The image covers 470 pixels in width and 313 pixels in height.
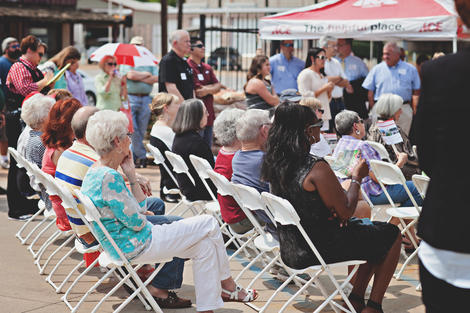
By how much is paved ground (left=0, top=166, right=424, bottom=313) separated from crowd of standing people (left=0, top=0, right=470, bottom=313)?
27 centimetres

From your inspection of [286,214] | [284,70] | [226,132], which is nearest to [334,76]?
[284,70]

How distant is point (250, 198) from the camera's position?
5.02 metres

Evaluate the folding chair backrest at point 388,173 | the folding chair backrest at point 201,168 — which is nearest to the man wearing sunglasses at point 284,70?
the folding chair backrest at point 201,168

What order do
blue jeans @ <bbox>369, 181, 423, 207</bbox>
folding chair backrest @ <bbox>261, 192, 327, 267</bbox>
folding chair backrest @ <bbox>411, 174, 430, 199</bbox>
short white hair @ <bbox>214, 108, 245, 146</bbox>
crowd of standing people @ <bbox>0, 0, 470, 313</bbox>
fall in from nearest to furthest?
crowd of standing people @ <bbox>0, 0, 470, 313</bbox> < folding chair backrest @ <bbox>261, 192, 327, 267</bbox> < folding chair backrest @ <bbox>411, 174, 430, 199</bbox> < short white hair @ <bbox>214, 108, 245, 146</bbox> < blue jeans @ <bbox>369, 181, 423, 207</bbox>

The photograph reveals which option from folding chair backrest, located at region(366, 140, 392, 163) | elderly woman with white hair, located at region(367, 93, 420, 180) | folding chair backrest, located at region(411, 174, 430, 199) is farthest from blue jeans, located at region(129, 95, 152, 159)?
folding chair backrest, located at region(411, 174, 430, 199)

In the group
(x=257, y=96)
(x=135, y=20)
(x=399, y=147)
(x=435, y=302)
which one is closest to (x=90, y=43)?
(x=135, y=20)

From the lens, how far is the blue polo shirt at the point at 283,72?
11.2 metres

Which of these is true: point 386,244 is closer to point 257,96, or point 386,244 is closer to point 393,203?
point 393,203

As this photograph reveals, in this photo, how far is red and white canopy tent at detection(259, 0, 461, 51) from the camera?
899 centimetres

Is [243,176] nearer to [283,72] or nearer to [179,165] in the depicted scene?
[179,165]

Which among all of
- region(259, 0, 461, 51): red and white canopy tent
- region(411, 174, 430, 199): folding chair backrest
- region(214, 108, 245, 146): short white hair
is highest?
region(259, 0, 461, 51): red and white canopy tent

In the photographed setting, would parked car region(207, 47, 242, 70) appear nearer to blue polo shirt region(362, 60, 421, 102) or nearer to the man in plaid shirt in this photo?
blue polo shirt region(362, 60, 421, 102)

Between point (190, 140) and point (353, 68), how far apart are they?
613 centimetres

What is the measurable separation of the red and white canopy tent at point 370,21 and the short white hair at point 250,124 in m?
4.08
